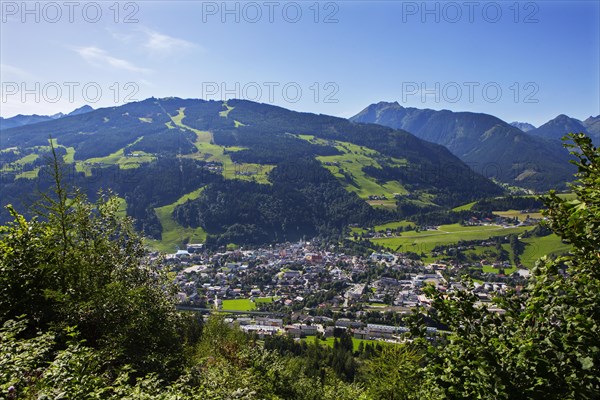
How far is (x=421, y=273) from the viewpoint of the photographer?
120 meters

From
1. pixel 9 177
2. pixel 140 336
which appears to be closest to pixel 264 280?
pixel 140 336

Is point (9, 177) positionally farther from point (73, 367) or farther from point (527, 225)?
point (527, 225)

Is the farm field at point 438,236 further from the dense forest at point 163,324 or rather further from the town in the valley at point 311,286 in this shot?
the dense forest at point 163,324

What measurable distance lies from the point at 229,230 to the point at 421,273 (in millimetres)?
98740

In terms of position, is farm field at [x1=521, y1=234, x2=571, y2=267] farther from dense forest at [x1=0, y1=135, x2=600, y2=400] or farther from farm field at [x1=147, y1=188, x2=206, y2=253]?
farm field at [x1=147, y1=188, x2=206, y2=253]

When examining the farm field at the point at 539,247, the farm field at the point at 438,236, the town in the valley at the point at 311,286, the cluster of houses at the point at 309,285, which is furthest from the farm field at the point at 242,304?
the farm field at the point at 539,247

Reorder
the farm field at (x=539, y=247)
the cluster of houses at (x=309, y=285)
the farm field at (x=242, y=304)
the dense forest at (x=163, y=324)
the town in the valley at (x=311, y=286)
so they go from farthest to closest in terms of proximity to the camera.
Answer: the farm field at (x=539, y=247) < the farm field at (x=242, y=304) < the cluster of houses at (x=309, y=285) < the town in the valley at (x=311, y=286) < the dense forest at (x=163, y=324)

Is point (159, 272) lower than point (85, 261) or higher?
lower

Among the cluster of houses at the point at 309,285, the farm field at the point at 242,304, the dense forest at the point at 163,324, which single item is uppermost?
the dense forest at the point at 163,324

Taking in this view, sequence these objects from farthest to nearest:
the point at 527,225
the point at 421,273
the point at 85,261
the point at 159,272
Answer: the point at 527,225 < the point at 421,273 < the point at 159,272 < the point at 85,261

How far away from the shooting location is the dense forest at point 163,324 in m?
4.57

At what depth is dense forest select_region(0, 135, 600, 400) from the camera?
457 centimetres

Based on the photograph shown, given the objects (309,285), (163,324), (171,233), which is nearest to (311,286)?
(309,285)

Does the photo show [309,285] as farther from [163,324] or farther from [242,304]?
[163,324]
